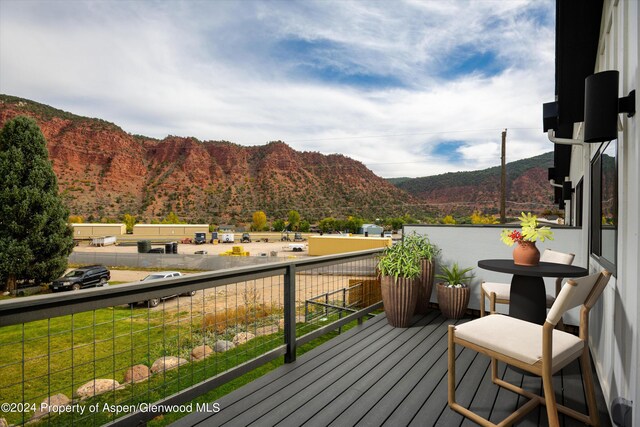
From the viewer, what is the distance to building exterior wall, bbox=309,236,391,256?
74.9 feet

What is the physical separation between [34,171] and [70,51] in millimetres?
39911

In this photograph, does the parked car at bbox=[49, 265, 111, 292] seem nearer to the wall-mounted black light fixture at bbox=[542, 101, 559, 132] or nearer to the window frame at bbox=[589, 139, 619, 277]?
the wall-mounted black light fixture at bbox=[542, 101, 559, 132]

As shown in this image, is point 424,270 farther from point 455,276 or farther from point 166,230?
point 166,230

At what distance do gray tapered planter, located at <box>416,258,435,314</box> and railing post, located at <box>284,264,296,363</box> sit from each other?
6.19 ft

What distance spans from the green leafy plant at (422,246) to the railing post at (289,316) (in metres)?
1.78

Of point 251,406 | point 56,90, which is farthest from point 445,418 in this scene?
point 56,90

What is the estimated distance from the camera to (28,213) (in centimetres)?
1969

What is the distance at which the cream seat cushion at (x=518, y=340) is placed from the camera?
1.78m

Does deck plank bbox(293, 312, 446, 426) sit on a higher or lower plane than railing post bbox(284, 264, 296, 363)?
lower

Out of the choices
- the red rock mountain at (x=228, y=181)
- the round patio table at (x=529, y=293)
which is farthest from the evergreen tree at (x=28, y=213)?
the red rock mountain at (x=228, y=181)

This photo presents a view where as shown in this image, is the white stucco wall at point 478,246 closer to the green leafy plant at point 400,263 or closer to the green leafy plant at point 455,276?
the green leafy plant at point 455,276

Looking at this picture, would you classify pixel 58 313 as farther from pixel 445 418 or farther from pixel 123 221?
pixel 123 221

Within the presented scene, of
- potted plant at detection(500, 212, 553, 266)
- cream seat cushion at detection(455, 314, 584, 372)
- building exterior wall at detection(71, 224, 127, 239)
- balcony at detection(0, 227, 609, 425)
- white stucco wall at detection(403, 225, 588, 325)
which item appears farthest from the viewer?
building exterior wall at detection(71, 224, 127, 239)

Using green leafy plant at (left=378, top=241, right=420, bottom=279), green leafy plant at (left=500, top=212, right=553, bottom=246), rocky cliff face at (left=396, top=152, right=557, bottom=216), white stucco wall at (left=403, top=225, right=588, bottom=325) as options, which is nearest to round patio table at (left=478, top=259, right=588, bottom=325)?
green leafy plant at (left=500, top=212, right=553, bottom=246)
